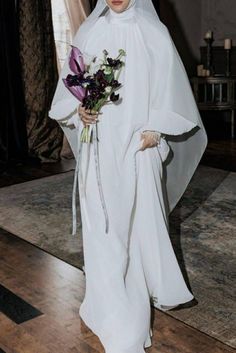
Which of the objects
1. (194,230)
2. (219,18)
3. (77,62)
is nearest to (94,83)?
(77,62)

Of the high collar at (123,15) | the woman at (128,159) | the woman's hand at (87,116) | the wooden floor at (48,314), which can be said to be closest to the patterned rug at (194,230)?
the wooden floor at (48,314)

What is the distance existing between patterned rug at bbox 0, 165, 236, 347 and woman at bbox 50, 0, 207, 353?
0.39 metres

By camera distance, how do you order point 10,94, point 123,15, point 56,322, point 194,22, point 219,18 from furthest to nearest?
1. point 194,22
2. point 219,18
3. point 10,94
4. point 56,322
5. point 123,15

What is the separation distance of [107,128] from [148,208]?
→ 36 cm

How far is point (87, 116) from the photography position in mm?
1881

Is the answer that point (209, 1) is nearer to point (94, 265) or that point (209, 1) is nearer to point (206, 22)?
point (206, 22)

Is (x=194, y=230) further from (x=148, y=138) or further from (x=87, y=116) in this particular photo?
(x=87, y=116)

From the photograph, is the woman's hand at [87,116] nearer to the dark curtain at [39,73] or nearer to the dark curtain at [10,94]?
the dark curtain at [10,94]

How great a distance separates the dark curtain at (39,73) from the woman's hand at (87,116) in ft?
10.7

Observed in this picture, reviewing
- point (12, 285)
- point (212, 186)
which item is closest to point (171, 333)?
point (12, 285)

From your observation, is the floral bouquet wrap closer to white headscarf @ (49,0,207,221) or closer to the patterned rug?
white headscarf @ (49,0,207,221)

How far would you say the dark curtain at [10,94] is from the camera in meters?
4.77

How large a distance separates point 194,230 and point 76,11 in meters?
2.82

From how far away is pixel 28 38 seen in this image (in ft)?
16.2
